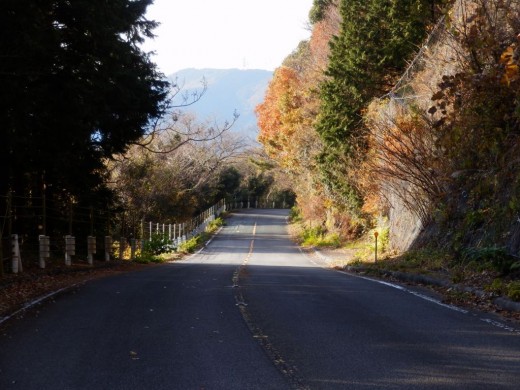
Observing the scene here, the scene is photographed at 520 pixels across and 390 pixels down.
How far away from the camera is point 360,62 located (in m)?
29.0

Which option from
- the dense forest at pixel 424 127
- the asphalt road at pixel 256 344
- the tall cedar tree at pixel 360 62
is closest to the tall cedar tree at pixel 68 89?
the asphalt road at pixel 256 344

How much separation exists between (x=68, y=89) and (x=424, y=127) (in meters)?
11.3

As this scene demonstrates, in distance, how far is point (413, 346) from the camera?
7316 mm

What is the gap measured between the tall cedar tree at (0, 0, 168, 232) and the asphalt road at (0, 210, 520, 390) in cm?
460

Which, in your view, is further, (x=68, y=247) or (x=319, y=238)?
(x=319, y=238)

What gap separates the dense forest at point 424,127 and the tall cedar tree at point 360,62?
0.17ft

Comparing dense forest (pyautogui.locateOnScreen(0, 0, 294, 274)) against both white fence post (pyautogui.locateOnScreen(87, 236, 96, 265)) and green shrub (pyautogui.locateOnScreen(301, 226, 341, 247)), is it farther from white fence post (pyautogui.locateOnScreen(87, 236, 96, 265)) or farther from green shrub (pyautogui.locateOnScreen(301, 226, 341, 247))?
green shrub (pyautogui.locateOnScreen(301, 226, 341, 247))

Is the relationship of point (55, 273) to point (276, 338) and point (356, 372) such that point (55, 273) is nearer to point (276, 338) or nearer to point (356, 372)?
point (276, 338)

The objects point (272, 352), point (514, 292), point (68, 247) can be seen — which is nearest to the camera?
point (272, 352)

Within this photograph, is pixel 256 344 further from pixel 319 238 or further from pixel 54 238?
pixel 319 238

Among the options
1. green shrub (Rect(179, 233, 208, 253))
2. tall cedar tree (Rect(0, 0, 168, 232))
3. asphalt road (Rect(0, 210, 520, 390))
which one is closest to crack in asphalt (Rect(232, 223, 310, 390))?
asphalt road (Rect(0, 210, 520, 390))

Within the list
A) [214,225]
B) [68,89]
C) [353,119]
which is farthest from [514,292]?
[214,225]

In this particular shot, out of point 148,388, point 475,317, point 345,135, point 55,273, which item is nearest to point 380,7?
point 345,135

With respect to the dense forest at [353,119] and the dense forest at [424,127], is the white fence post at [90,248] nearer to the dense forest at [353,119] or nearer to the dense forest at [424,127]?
the dense forest at [353,119]
